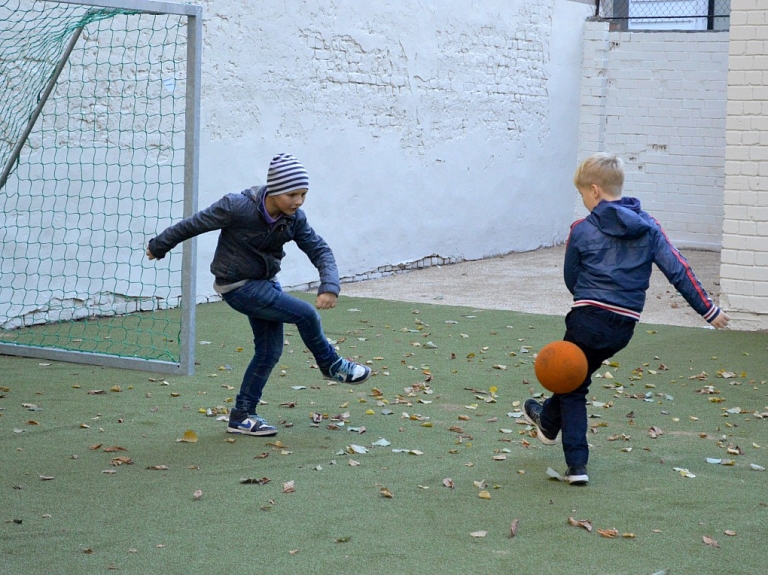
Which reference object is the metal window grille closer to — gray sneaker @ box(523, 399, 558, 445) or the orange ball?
gray sneaker @ box(523, 399, 558, 445)

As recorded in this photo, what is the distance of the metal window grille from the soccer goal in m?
8.00

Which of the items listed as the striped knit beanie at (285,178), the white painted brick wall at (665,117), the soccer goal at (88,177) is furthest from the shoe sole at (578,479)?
the white painted brick wall at (665,117)

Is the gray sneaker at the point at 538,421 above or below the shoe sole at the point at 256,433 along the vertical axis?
above

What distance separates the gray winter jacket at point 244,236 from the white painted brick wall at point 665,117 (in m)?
9.93

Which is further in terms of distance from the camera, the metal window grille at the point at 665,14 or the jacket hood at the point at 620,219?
the metal window grille at the point at 665,14

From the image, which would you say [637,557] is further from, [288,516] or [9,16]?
[9,16]

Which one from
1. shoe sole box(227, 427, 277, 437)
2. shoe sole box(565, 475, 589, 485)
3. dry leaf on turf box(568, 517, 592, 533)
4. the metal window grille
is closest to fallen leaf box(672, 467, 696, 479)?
shoe sole box(565, 475, 589, 485)

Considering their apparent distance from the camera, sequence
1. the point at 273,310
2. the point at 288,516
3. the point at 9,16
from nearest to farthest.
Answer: the point at 288,516
the point at 273,310
the point at 9,16

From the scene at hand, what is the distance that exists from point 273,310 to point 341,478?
953 millimetres

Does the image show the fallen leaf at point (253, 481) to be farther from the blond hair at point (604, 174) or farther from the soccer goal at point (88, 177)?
the soccer goal at point (88, 177)

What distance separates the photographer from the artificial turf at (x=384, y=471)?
3.60 meters

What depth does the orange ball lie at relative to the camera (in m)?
4.30

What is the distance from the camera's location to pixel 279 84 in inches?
394

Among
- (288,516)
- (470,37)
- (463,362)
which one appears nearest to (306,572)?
(288,516)
